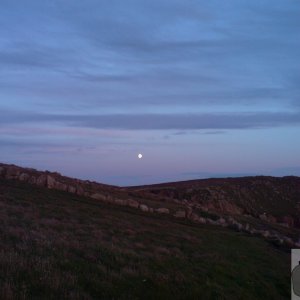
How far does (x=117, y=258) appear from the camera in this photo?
688 inches

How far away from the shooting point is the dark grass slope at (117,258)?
13.5 m

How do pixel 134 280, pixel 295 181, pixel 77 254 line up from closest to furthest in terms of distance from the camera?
1. pixel 134 280
2. pixel 77 254
3. pixel 295 181

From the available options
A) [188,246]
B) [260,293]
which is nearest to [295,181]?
[188,246]

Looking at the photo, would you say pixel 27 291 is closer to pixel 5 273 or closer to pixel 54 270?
pixel 5 273

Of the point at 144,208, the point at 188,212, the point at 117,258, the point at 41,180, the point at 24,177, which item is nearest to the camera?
the point at 117,258

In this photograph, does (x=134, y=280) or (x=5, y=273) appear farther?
(x=134, y=280)

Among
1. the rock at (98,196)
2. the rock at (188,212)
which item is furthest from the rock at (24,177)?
the rock at (188,212)

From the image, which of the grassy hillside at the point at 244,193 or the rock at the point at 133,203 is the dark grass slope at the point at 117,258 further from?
the grassy hillside at the point at 244,193

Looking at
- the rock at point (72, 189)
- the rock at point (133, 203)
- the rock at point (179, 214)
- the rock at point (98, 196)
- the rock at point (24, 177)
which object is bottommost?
the rock at point (179, 214)

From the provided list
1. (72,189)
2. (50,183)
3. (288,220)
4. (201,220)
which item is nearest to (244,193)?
(288,220)

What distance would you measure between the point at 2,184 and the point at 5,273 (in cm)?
2358

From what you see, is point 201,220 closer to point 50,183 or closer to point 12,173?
point 50,183

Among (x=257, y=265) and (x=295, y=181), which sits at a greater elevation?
(x=295, y=181)

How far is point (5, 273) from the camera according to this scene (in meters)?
13.0
